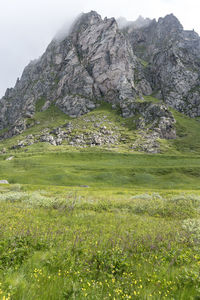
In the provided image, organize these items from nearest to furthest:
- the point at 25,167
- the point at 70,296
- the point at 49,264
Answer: the point at 70,296 → the point at 49,264 → the point at 25,167

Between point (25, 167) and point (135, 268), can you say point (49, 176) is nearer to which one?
point (25, 167)

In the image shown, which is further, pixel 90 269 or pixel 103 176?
pixel 103 176

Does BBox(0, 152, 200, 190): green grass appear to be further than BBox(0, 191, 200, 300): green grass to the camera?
Yes

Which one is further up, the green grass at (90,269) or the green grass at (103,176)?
the green grass at (90,269)

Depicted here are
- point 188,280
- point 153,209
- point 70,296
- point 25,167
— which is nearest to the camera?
point 70,296

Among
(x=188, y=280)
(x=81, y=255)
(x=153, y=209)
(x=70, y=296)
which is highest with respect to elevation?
(x=70, y=296)

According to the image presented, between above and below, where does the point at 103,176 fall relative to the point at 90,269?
below

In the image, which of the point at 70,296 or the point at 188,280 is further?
the point at 188,280

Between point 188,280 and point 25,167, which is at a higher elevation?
point 188,280

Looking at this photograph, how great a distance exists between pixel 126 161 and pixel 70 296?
12001 centimetres

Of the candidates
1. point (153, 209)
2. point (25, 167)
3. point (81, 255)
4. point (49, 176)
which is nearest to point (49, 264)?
point (81, 255)

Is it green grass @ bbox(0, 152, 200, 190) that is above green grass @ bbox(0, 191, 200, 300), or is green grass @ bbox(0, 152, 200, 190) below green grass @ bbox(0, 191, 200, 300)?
below

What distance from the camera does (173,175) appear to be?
86938mm

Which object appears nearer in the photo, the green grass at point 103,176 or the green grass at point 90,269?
the green grass at point 90,269
